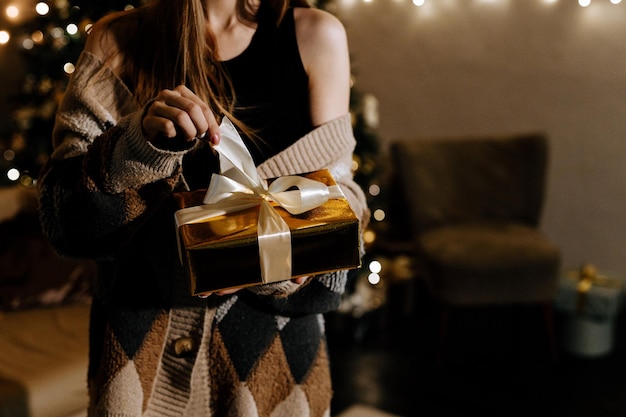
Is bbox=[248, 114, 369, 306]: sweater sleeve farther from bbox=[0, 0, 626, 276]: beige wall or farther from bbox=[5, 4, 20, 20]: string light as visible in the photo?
bbox=[5, 4, 20, 20]: string light

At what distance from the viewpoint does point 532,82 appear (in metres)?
2.92

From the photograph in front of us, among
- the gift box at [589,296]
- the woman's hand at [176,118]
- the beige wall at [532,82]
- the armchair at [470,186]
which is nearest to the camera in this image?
the woman's hand at [176,118]

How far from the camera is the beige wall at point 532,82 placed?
2.79m

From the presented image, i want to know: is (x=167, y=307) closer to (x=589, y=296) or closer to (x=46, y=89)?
(x=46, y=89)

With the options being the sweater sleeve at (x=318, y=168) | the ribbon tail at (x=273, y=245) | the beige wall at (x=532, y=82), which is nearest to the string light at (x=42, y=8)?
the beige wall at (x=532, y=82)

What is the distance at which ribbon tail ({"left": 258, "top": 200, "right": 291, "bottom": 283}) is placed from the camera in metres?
0.69

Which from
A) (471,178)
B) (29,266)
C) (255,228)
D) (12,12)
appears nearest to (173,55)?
(255,228)

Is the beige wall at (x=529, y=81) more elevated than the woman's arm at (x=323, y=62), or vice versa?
the woman's arm at (x=323, y=62)

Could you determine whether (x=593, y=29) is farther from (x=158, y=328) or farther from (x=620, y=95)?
(x=158, y=328)

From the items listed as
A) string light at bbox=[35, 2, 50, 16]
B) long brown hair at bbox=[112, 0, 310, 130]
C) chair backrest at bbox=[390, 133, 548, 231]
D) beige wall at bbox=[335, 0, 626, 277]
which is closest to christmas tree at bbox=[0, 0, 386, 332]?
string light at bbox=[35, 2, 50, 16]

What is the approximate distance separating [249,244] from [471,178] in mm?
2206

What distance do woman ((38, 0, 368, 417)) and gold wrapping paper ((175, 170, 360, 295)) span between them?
0.08 m

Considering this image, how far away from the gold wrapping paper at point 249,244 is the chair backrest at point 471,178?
79.1 inches

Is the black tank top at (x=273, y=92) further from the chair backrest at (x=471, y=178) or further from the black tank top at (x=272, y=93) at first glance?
the chair backrest at (x=471, y=178)
